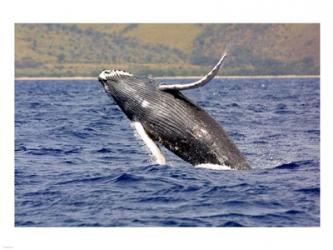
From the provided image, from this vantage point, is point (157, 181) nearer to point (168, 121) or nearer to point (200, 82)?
point (168, 121)

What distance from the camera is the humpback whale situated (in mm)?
14469

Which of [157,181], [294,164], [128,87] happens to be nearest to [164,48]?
[294,164]

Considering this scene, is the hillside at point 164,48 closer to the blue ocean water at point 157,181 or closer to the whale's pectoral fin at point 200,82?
the blue ocean water at point 157,181

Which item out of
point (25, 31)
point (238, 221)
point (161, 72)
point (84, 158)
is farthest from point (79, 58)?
point (238, 221)

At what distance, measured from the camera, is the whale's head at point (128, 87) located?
1461 cm

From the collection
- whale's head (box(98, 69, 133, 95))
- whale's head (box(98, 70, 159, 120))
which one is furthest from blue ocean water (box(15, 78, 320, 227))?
whale's head (box(98, 69, 133, 95))

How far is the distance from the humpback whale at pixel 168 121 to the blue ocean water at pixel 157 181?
43 cm

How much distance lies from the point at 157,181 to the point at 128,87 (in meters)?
1.69

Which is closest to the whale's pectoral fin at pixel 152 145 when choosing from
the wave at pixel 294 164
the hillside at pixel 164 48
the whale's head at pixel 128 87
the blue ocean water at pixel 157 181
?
the whale's head at pixel 128 87

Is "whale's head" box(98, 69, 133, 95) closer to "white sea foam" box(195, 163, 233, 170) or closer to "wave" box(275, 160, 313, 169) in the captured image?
"white sea foam" box(195, 163, 233, 170)

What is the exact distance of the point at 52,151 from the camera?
1744 cm

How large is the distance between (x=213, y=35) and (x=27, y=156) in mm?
5022

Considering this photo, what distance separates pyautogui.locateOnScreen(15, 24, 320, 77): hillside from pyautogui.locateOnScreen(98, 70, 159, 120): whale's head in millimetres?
2718
